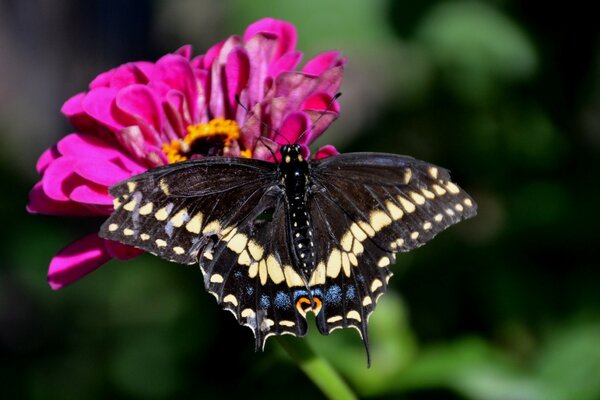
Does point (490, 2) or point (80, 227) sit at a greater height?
point (490, 2)

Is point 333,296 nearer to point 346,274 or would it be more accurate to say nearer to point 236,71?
point 346,274

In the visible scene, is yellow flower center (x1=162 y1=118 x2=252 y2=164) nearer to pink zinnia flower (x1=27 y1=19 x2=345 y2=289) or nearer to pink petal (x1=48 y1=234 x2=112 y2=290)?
pink zinnia flower (x1=27 y1=19 x2=345 y2=289)

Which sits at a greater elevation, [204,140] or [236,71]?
[236,71]

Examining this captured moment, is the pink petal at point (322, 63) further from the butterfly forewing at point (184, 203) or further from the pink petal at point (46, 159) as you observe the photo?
the pink petal at point (46, 159)

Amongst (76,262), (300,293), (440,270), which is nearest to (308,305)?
(300,293)

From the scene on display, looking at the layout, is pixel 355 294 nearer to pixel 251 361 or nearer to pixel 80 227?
pixel 251 361

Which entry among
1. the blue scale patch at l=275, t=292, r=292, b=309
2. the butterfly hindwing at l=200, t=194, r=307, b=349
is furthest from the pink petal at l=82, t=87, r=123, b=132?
the blue scale patch at l=275, t=292, r=292, b=309

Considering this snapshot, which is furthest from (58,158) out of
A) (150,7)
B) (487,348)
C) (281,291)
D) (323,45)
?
(150,7)
